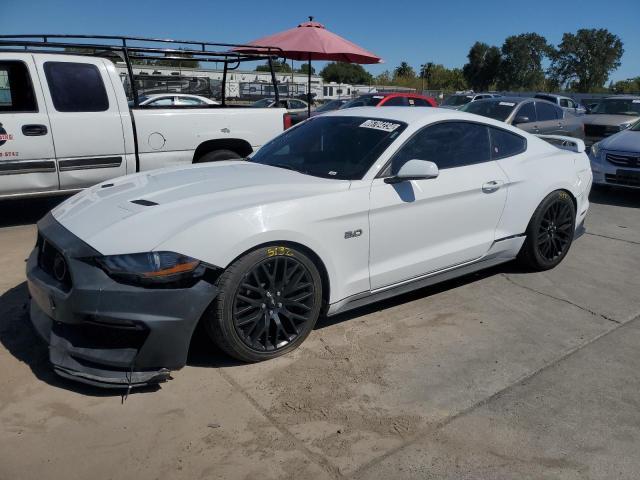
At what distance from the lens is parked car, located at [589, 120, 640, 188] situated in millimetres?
7988

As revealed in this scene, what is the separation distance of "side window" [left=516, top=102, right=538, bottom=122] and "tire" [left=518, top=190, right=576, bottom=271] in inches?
252

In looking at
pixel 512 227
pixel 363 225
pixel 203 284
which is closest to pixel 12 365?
pixel 203 284

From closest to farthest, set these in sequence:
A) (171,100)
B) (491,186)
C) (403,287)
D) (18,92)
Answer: (403,287), (491,186), (18,92), (171,100)

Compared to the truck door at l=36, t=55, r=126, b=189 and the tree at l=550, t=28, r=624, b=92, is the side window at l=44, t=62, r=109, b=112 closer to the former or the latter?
the truck door at l=36, t=55, r=126, b=189

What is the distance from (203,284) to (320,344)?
40.4 inches

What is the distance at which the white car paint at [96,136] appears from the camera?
550 cm

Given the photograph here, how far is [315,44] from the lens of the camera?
9.27 m

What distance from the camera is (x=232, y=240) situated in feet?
9.32

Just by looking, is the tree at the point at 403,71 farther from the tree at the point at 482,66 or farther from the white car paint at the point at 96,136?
the white car paint at the point at 96,136

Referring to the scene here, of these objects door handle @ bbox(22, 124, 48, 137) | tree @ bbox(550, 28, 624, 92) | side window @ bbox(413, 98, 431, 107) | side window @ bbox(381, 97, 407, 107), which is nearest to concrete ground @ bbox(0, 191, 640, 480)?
door handle @ bbox(22, 124, 48, 137)

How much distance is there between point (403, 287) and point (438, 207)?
2.03ft

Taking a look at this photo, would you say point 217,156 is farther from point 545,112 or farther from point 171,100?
point 545,112

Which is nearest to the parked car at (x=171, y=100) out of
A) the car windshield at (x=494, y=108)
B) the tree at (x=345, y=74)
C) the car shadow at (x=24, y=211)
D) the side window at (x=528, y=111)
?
the car shadow at (x=24, y=211)

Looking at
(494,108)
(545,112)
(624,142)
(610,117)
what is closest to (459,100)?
(610,117)
